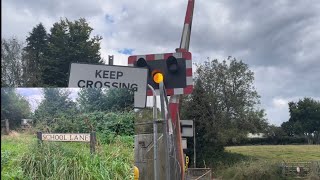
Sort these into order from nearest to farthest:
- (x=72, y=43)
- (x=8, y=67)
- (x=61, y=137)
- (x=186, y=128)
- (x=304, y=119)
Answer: (x=61, y=137) → (x=8, y=67) → (x=186, y=128) → (x=72, y=43) → (x=304, y=119)

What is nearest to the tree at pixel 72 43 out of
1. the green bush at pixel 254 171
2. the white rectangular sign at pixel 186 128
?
the green bush at pixel 254 171

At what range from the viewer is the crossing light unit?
482cm

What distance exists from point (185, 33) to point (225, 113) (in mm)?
32424

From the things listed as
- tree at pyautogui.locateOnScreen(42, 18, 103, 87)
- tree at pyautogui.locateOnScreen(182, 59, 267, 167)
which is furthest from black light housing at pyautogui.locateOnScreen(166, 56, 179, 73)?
tree at pyautogui.locateOnScreen(182, 59, 267, 167)

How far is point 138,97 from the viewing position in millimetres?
2705

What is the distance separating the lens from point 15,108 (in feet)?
7.66

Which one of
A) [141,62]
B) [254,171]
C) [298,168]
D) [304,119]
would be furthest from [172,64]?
[304,119]

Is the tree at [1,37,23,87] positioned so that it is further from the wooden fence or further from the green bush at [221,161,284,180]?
the wooden fence

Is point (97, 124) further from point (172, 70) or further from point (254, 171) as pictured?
point (254, 171)

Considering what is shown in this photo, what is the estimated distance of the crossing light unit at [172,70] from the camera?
4.82 m

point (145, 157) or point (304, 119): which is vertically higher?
point (304, 119)

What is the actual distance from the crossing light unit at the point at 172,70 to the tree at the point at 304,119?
3870 centimetres

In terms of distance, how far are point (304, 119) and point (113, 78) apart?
45.5 metres

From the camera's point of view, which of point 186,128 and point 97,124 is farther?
point 186,128
